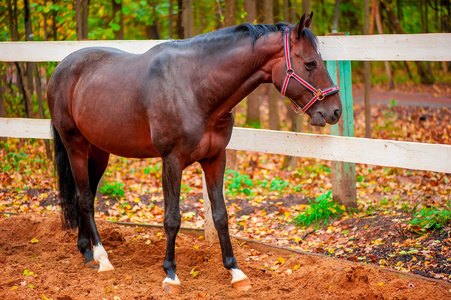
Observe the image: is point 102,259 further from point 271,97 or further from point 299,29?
point 271,97

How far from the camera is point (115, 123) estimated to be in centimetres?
433

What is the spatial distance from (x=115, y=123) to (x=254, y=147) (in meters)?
1.49

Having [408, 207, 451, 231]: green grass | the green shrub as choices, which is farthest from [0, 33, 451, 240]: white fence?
the green shrub

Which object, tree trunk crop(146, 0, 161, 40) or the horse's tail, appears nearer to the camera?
the horse's tail

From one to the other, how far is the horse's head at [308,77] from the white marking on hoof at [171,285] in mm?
1790

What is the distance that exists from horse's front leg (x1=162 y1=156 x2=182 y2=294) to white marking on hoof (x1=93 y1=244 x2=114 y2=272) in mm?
696

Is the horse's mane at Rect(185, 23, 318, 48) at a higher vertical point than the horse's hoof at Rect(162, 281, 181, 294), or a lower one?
higher

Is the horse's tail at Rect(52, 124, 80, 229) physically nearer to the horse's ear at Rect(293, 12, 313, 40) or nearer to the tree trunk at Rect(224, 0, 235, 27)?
the horse's ear at Rect(293, 12, 313, 40)

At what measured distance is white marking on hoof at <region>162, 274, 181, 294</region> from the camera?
3.97 metres

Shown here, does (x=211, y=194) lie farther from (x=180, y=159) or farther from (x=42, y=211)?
(x=42, y=211)

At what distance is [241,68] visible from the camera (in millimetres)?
3811

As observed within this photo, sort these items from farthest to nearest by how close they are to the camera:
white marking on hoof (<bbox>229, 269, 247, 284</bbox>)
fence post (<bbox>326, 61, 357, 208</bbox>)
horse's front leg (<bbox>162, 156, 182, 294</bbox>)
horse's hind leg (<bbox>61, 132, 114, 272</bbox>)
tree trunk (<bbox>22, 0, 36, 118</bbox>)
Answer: tree trunk (<bbox>22, 0, 36, 118</bbox>), fence post (<bbox>326, 61, 357, 208</bbox>), horse's hind leg (<bbox>61, 132, 114, 272</bbox>), white marking on hoof (<bbox>229, 269, 247, 284</bbox>), horse's front leg (<bbox>162, 156, 182, 294</bbox>)

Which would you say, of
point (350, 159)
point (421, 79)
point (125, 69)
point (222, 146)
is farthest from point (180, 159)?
point (421, 79)

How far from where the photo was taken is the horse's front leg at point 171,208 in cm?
398
